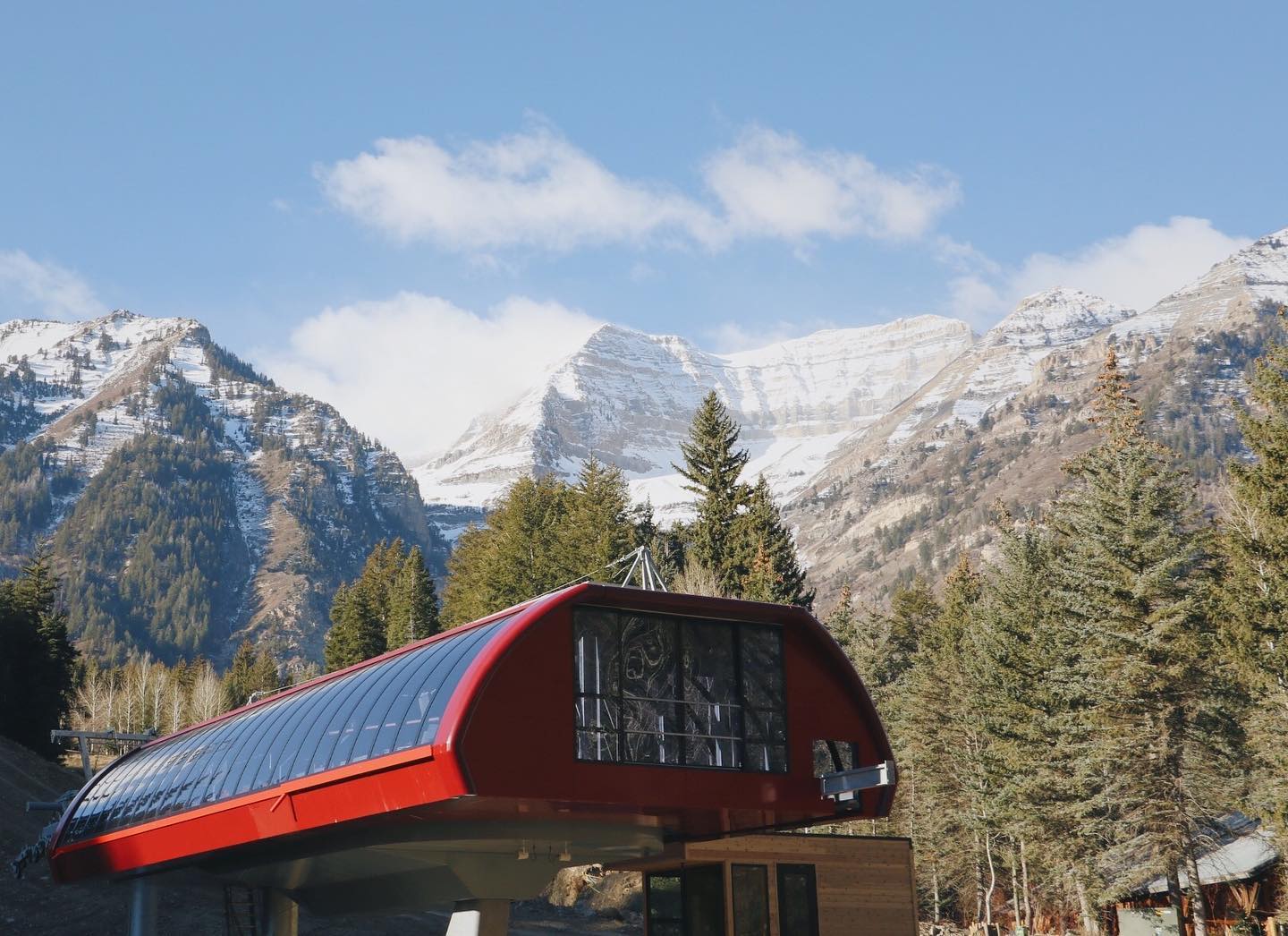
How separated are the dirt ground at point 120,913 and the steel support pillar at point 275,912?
4.39 ft

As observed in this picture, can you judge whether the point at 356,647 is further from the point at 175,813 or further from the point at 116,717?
the point at 175,813

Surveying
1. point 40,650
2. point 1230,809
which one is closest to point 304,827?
point 1230,809

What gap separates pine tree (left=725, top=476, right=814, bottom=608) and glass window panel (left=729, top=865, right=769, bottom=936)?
133ft

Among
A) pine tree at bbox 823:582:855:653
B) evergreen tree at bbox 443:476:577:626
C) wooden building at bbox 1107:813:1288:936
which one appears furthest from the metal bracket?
pine tree at bbox 823:582:855:653

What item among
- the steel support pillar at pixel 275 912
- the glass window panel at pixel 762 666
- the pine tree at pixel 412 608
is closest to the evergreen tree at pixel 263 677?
the pine tree at pixel 412 608

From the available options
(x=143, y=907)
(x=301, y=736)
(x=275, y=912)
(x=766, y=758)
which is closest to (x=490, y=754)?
(x=301, y=736)

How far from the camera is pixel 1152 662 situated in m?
41.1

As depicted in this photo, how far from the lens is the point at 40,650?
7269 centimetres

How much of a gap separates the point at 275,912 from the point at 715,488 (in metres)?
44.2

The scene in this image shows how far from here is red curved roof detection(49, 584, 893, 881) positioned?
22828mm

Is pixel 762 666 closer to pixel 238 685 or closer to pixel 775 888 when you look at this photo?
pixel 775 888

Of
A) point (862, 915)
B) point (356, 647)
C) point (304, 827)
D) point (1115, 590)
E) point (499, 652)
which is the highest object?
point (356, 647)

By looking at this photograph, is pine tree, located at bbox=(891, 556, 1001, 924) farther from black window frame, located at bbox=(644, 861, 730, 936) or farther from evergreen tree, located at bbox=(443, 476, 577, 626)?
black window frame, located at bbox=(644, 861, 730, 936)

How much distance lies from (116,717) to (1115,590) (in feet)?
340
